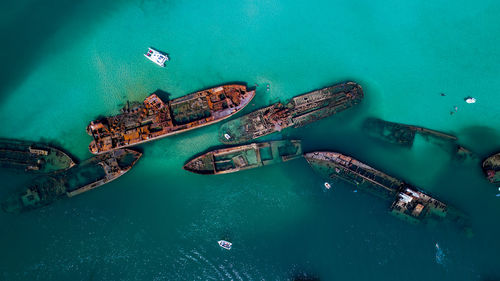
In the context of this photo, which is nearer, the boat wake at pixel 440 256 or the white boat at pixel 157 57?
the boat wake at pixel 440 256

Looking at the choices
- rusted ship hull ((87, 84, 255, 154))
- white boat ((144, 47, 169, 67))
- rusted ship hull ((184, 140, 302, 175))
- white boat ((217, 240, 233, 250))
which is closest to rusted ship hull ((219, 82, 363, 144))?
rusted ship hull ((184, 140, 302, 175))

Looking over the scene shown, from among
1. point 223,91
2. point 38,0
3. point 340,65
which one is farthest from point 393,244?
point 38,0

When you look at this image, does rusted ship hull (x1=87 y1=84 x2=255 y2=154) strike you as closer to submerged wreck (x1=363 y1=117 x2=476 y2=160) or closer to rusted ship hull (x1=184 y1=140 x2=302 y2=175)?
rusted ship hull (x1=184 y1=140 x2=302 y2=175)

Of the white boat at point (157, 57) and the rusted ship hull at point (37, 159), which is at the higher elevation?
the white boat at point (157, 57)

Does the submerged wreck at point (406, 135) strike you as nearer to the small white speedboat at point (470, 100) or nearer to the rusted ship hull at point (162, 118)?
the small white speedboat at point (470, 100)

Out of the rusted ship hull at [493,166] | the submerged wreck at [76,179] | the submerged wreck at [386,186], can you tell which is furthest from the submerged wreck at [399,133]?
the submerged wreck at [76,179]
